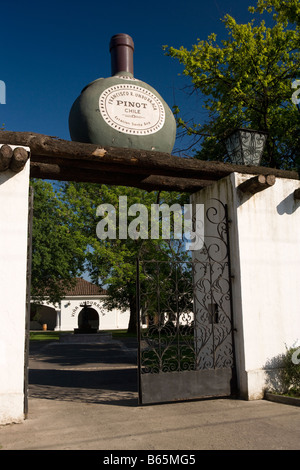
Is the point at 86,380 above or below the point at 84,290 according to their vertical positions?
below

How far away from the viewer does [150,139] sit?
7176mm

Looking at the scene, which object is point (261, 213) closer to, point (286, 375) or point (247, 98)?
point (286, 375)

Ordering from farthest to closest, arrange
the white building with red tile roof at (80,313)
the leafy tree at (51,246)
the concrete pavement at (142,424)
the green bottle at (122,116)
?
the white building with red tile roof at (80,313) → the leafy tree at (51,246) → the green bottle at (122,116) → the concrete pavement at (142,424)

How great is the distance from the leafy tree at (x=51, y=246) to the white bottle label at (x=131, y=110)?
18.9 metres

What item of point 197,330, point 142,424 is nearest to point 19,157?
point 142,424

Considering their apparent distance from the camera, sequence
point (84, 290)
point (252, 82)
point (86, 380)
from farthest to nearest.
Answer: point (84, 290)
point (252, 82)
point (86, 380)

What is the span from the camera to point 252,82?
46.2 ft

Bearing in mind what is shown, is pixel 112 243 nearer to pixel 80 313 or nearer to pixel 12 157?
pixel 80 313

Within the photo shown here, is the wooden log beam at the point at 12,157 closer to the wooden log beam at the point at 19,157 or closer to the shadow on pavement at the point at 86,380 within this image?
the wooden log beam at the point at 19,157

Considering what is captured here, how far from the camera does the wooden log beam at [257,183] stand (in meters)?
6.65

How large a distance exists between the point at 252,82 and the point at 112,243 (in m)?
14.0

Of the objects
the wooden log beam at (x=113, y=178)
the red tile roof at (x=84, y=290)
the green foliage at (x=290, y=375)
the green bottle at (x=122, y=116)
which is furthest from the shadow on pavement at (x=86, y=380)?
the red tile roof at (x=84, y=290)

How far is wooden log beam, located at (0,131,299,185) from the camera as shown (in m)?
5.88
